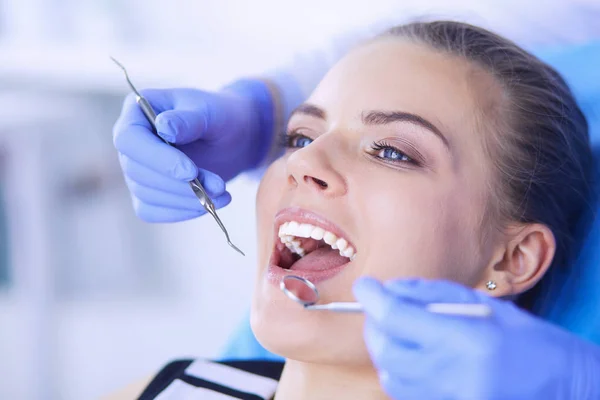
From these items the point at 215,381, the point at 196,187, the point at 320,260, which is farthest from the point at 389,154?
the point at 215,381

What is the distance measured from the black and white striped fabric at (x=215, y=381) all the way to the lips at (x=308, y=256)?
28cm

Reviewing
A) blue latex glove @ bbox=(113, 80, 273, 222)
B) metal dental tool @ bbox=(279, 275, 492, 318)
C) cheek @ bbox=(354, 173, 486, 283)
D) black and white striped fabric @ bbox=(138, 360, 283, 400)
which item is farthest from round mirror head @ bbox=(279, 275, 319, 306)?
black and white striped fabric @ bbox=(138, 360, 283, 400)

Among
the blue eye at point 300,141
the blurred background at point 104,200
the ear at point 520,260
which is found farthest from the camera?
the blurred background at point 104,200

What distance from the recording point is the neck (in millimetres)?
1167

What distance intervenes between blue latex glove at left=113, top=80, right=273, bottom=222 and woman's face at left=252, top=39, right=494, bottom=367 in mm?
204

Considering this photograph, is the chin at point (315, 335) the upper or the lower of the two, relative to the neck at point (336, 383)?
upper

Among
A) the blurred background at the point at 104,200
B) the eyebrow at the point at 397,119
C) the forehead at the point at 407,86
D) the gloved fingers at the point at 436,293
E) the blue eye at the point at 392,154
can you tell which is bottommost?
the blurred background at the point at 104,200

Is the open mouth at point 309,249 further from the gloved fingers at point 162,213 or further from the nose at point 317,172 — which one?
the gloved fingers at point 162,213

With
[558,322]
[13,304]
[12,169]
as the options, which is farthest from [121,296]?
[558,322]

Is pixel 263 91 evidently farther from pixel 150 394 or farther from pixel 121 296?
pixel 121 296

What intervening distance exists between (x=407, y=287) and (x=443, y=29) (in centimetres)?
61

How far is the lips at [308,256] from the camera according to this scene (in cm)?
112

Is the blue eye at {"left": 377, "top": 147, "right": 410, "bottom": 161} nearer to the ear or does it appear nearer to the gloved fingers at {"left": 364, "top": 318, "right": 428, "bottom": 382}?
the ear

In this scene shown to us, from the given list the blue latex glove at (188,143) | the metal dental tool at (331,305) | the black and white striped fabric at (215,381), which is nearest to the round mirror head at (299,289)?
the metal dental tool at (331,305)
